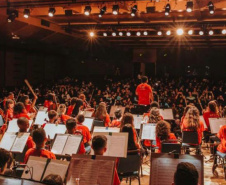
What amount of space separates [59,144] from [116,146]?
94cm

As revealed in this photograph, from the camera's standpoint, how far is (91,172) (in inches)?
134

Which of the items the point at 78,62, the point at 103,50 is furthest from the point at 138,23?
the point at 78,62

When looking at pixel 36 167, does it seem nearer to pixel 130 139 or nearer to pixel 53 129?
pixel 130 139

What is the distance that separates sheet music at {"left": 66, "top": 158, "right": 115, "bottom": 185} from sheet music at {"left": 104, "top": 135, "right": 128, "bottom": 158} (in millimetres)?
1122

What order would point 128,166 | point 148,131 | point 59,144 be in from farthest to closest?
point 148,131 < point 59,144 < point 128,166

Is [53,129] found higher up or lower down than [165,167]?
higher up

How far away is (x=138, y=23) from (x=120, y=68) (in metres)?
11.3

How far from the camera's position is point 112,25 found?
14.4 meters

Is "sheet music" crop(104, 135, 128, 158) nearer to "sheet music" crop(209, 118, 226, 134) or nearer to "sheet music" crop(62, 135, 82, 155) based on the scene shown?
"sheet music" crop(62, 135, 82, 155)

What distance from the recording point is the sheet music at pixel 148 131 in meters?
6.27

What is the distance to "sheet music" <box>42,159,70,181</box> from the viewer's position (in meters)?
3.44

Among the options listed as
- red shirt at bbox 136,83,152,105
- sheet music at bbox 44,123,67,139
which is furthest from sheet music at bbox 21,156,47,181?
red shirt at bbox 136,83,152,105

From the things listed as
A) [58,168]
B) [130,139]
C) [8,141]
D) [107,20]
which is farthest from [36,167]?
[107,20]

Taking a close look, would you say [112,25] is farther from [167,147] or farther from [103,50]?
[167,147]
